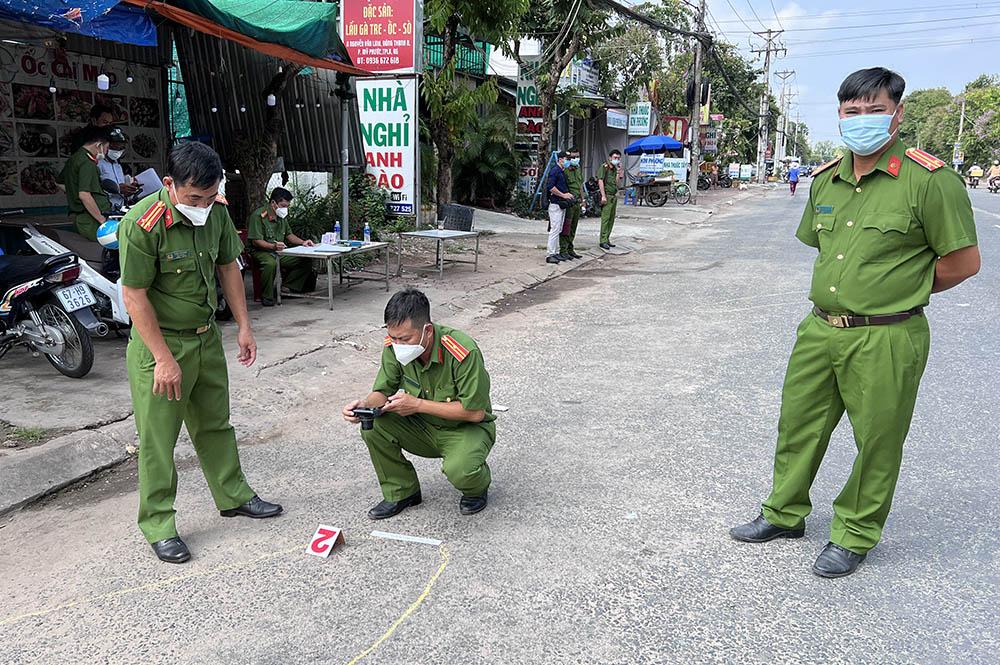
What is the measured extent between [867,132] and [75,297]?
5.08 metres

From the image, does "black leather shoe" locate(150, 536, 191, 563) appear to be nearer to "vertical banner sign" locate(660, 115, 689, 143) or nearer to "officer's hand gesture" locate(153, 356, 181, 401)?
"officer's hand gesture" locate(153, 356, 181, 401)

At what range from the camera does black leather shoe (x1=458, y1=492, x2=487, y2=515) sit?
146 inches

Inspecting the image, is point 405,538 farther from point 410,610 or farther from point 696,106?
point 696,106

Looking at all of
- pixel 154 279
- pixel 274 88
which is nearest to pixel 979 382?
pixel 154 279

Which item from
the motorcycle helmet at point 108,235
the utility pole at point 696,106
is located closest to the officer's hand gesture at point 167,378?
the motorcycle helmet at point 108,235

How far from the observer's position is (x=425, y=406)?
11.1 feet

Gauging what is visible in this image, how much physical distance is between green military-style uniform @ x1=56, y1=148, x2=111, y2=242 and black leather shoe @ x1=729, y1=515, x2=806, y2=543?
20.7 feet

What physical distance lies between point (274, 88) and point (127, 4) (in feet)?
12.1

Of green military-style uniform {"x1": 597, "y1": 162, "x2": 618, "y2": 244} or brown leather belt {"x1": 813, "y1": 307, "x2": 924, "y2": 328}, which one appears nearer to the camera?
brown leather belt {"x1": 813, "y1": 307, "x2": 924, "y2": 328}

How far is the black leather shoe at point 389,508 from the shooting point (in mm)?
3656

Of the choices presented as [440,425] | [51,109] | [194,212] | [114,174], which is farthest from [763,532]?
[51,109]

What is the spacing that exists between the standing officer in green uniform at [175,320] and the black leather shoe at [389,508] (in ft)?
2.44

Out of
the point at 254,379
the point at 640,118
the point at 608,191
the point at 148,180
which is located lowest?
the point at 254,379

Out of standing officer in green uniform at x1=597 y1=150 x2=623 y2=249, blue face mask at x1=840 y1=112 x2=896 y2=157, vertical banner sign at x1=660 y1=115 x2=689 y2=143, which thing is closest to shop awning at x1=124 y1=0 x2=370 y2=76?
blue face mask at x1=840 y1=112 x2=896 y2=157
